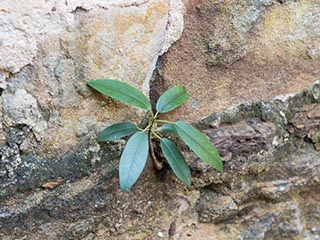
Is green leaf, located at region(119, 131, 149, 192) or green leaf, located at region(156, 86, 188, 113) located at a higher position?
green leaf, located at region(156, 86, 188, 113)

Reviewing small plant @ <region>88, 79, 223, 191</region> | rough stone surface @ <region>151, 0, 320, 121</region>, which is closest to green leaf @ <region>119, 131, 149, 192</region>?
small plant @ <region>88, 79, 223, 191</region>

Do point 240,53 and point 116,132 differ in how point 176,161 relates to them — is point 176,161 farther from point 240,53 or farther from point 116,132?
point 240,53

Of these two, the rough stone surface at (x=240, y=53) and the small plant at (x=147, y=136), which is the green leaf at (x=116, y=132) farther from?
the rough stone surface at (x=240, y=53)

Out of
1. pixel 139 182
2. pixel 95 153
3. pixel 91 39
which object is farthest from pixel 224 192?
pixel 91 39

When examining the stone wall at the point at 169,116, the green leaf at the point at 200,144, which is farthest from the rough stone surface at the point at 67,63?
the green leaf at the point at 200,144

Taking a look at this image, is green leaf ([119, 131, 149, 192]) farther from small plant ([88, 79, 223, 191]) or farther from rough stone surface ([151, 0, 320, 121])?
rough stone surface ([151, 0, 320, 121])

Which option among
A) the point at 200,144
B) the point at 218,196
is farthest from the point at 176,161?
the point at 218,196
